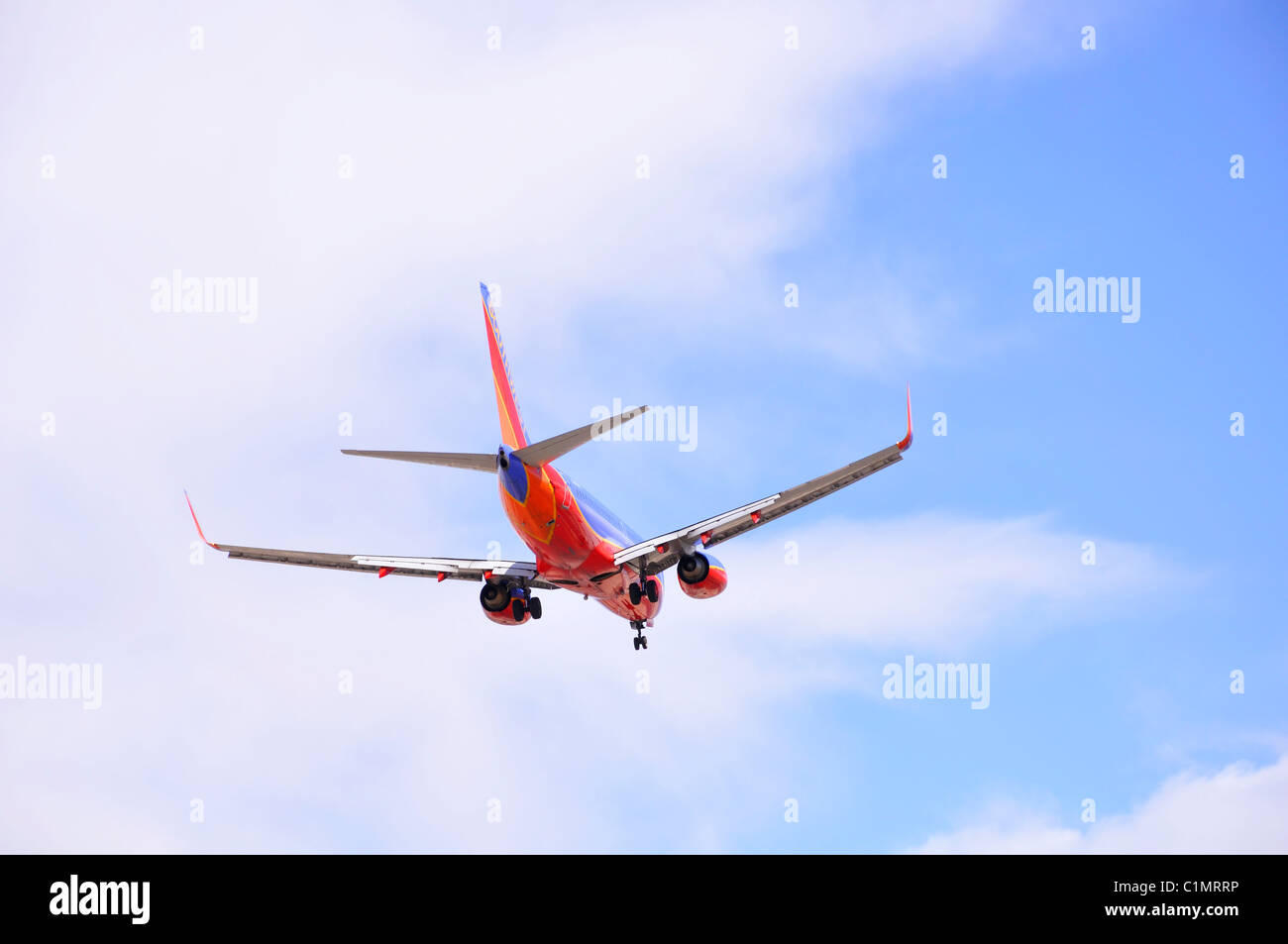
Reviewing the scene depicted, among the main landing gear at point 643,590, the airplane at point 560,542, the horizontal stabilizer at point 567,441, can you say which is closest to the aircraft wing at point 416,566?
the airplane at point 560,542

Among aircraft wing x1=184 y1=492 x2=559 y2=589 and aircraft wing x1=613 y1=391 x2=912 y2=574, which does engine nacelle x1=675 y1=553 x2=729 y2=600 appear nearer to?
aircraft wing x1=613 y1=391 x2=912 y2=574

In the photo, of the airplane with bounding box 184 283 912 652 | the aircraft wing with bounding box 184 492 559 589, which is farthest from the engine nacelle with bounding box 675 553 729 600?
the aircraft wing with bounding box 184 492 559 589

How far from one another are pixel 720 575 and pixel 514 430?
9432 millimetres

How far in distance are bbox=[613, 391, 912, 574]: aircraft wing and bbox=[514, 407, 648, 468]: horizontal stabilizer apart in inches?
242

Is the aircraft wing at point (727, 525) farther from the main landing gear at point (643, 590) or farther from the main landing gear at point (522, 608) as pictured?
the main landing gear at point (522, 608)

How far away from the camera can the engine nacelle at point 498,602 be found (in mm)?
45375

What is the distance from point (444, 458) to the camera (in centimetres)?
3878

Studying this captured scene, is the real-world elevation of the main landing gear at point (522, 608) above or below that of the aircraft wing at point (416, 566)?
below

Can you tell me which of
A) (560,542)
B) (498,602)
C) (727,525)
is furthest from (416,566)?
(727,525)

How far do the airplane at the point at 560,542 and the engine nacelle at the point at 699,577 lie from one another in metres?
0.04

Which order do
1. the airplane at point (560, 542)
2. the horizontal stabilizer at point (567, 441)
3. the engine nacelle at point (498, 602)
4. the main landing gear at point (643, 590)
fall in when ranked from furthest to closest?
the engine nacelle at point (498, 602), the main landing gear at point (643, 590), the airplane at point (560, 542), the horizontal stabilizer at point (567, 441)
